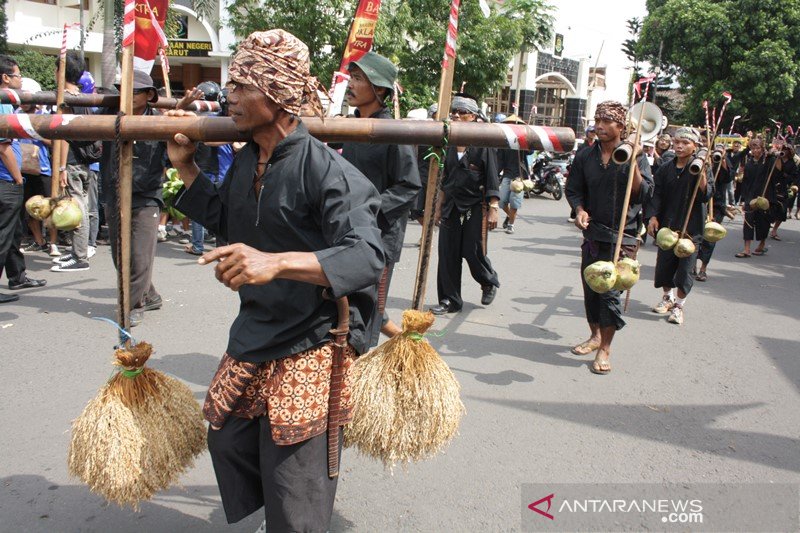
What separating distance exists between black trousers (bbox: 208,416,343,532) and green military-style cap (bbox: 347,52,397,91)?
2.18 metres

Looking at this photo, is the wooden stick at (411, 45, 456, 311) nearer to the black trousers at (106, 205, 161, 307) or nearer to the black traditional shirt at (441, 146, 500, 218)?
the black trousers at (106, 205, 161, 307)

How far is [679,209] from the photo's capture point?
21.5 ft

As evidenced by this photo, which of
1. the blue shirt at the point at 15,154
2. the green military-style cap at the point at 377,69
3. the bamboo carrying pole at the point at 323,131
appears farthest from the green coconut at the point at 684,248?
the blue shirt at the point at 15,154

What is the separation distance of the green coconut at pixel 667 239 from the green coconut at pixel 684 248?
51mm

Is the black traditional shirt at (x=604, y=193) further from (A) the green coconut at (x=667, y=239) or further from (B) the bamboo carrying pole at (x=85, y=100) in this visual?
(B) the bamboo carrying pole at (x=85, y=100)

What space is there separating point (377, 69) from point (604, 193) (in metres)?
2.10

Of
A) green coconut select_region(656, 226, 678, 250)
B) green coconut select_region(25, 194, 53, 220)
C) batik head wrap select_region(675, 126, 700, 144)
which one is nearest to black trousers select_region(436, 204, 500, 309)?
green coconut select_region(656, 226, 678, 250)

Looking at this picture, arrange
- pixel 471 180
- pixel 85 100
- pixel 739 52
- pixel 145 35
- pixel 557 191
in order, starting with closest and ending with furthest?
pixel 145 35 → pixel 85 100 → pixel 471 180 → pixel 557 191 → pixel 739 52

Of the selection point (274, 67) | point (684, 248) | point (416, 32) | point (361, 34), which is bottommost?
point (684, 248)

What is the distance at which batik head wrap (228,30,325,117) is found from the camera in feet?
6.66

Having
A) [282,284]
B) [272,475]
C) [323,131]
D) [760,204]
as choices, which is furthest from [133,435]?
[760,204]

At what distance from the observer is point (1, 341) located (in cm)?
502

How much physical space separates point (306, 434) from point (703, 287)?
7203 mm

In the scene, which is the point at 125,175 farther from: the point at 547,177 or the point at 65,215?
the point at 547,177
